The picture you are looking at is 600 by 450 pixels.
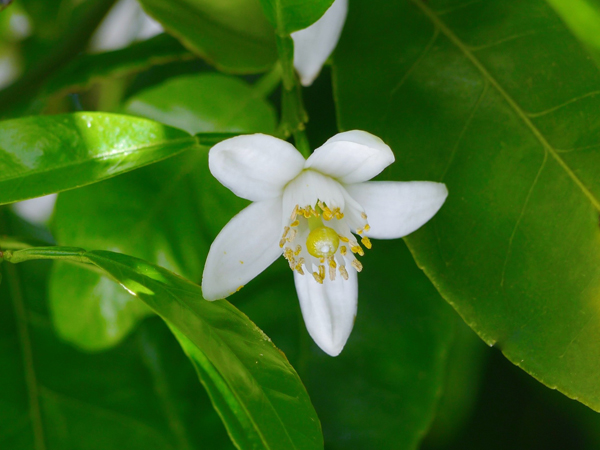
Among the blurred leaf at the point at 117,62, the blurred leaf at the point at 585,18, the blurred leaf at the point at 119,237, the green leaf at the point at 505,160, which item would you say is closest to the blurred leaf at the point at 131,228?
the blurred leaf at the point at 119,237

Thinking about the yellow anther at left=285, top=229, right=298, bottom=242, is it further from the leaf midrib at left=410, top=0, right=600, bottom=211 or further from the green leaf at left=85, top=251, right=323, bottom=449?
the leaf midrib at left=410, top=0, right=600, bottom=211

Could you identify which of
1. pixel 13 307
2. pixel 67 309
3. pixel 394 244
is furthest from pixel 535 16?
pixel 13 307

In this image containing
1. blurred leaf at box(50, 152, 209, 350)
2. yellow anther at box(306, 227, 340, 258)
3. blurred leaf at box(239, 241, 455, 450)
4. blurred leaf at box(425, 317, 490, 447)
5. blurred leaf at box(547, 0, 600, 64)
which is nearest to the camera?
blurred leaf at box(547, 0, 600, 64)

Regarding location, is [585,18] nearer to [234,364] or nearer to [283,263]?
[234,364]

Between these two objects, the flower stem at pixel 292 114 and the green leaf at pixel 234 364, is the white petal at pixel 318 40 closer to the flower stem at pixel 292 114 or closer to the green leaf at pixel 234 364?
the flower stem at pixel 292 114

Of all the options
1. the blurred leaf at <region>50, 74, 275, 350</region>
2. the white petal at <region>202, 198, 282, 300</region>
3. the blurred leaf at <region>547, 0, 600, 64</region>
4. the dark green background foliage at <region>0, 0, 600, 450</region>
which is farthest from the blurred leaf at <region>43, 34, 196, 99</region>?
the blurred leaf at <region>547, 0, 600, 64</region>

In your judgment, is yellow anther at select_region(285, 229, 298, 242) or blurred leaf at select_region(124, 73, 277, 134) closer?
yellow anther at select_region(285, 229, 298, 242)
